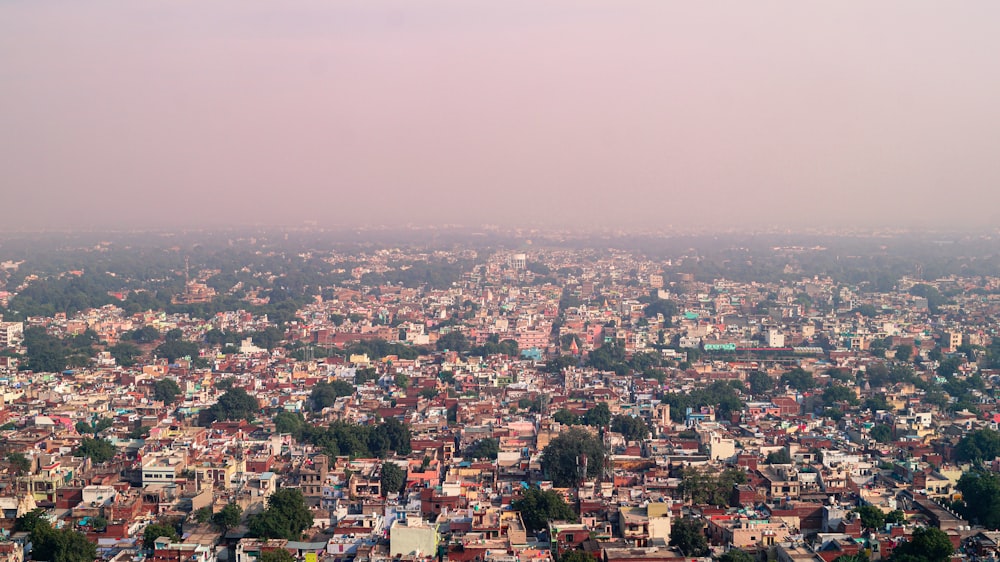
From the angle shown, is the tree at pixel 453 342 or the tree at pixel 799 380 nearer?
the tree at pixel 799 380

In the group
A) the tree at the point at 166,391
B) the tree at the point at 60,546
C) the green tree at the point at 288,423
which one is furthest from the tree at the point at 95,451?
the tree at the point at 166,391

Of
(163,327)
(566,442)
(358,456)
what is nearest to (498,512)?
(566,442)

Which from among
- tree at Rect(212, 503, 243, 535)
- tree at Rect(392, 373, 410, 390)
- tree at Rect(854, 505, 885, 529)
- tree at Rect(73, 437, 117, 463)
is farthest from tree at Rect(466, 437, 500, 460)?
tree at Rect(392, 373, 410, 390)

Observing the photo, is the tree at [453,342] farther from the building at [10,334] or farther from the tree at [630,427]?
the tree at [630,427]

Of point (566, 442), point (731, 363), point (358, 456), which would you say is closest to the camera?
point (566, 442)

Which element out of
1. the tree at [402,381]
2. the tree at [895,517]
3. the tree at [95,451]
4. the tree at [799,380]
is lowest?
the tree at [402,381]

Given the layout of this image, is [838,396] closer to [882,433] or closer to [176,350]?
[882,433]

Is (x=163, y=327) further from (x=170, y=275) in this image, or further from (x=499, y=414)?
(x=170, y=275)
